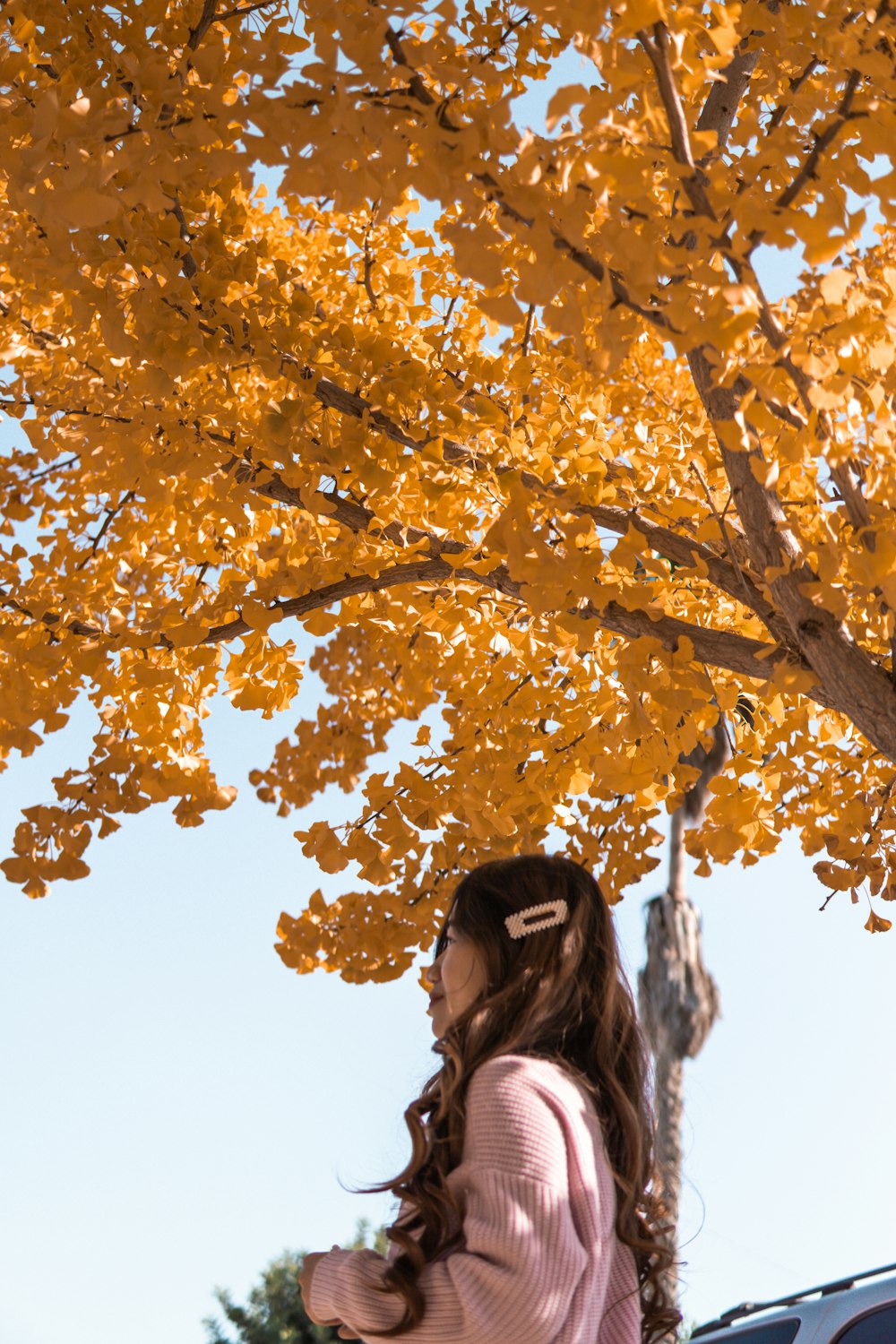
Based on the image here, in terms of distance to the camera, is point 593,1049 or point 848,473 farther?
point 848,473

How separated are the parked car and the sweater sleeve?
8.94 ft

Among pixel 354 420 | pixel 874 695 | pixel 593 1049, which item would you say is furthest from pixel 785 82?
pixel 593 1049

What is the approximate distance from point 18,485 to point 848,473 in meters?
3.51

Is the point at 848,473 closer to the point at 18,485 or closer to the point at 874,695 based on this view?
the point at 874,695

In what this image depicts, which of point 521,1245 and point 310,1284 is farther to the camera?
point 310,1284

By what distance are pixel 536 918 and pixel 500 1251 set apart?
546mm

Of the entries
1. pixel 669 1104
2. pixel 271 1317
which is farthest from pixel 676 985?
pixel 271 1317

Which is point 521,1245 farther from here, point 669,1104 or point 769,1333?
point 669,1104

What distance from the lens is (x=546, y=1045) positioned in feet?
5.49

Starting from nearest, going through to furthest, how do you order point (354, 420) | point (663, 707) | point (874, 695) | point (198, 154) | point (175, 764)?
point (198, 154) → point (874, 695) → point (663, 707) → point (354, 420) → point (175, 764)

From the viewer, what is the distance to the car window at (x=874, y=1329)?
352cm

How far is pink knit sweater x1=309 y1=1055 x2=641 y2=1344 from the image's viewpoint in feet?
4.46

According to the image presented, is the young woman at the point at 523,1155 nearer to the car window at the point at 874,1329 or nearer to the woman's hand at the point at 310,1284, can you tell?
the woman's hand at the point at 310,1284

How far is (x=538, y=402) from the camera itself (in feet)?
9.84
